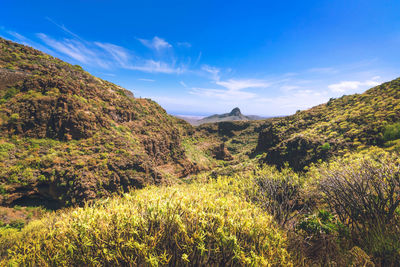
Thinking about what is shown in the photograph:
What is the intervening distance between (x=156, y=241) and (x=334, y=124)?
32.7m

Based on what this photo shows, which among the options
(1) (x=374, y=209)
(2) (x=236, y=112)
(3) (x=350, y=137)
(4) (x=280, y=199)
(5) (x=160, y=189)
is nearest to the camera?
(1) (x=374, y=209)

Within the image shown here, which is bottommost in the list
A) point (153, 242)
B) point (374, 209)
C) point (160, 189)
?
point (160, 189)

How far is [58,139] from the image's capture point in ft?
55.1

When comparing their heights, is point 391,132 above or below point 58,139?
above

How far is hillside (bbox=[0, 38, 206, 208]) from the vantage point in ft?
43.2

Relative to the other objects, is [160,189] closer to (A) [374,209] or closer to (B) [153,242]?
Answer: (B) [153,242]

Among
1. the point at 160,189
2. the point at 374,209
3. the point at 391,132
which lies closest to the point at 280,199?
the point at 374,209

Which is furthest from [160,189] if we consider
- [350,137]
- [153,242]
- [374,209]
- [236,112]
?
[236,112]

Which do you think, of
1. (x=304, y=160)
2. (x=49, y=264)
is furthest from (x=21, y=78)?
(x=304, y=160)

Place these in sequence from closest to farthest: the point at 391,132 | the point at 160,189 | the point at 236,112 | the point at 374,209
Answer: the point at 374,209 → the point at 160,189 → the point at 391,132 → the point at 236,112

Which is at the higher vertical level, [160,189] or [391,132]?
[391,132]

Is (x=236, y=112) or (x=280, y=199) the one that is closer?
(x=280, y=199)

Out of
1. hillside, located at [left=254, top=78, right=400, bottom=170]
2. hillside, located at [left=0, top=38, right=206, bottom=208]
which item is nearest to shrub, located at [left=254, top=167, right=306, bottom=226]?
hillside, located at [left=254, top=78, right=400, bottom=170]

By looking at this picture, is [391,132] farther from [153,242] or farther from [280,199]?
[153,242]
